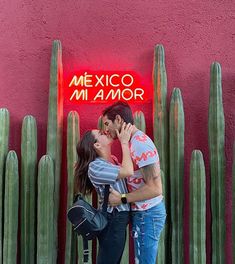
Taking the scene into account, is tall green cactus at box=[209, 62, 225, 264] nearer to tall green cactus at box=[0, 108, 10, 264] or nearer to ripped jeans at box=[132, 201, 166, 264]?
ripped jeans at box=[132, 201, 166, 264]

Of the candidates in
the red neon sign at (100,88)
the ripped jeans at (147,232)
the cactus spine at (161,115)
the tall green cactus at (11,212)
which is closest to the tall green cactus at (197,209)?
the cactus spine at (161,115)

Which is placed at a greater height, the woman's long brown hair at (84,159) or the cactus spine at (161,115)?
the cactus spine at (161,115)

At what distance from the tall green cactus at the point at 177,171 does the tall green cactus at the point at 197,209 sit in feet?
0.32

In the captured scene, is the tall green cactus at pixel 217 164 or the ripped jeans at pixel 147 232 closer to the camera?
the ripped jeans at pixel 147 232

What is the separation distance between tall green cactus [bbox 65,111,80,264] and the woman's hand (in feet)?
3.49

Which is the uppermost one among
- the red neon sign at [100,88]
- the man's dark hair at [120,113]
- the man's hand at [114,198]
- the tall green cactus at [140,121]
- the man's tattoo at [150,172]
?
the red neon sign at [100,88]

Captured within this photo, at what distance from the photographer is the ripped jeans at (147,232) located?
96.6 inches

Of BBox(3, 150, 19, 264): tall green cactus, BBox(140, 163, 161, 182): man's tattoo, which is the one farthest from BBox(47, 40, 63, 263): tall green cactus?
BBox(140, 163, 161, 182): man's tattoo

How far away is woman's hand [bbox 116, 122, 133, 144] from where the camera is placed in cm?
250

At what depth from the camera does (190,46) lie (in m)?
3.82

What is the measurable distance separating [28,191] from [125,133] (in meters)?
1.33

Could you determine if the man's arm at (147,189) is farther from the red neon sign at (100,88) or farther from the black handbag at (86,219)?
the red neon sign at (100,88)

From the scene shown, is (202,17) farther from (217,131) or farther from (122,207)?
(122,207)

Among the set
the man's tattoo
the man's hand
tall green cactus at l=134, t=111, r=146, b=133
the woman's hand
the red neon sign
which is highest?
the red neon sign
